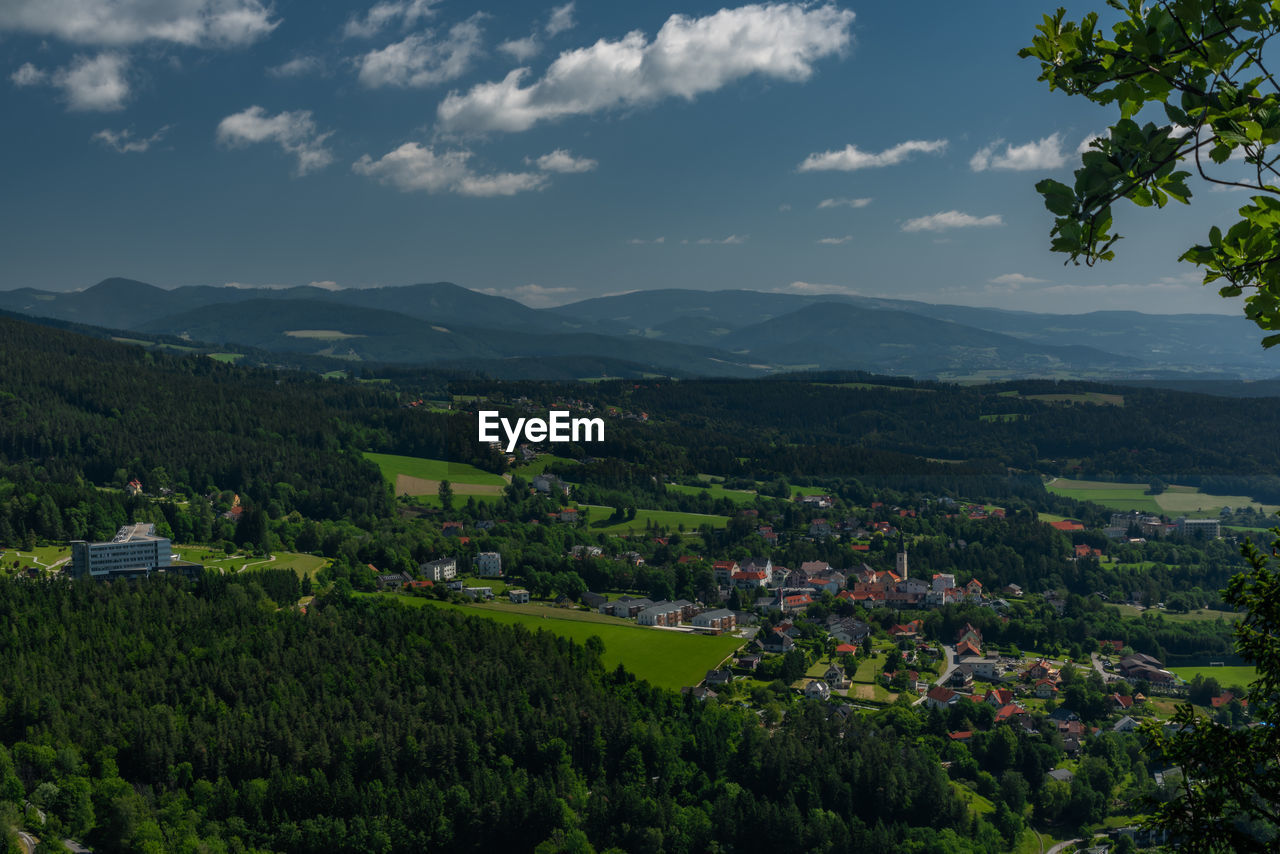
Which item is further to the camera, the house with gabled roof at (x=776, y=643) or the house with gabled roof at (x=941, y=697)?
the house with gabled roof at (x=776, y=643)

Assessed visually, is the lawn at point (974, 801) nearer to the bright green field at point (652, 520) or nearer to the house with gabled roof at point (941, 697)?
the house with gabled roof at point (941, 697)

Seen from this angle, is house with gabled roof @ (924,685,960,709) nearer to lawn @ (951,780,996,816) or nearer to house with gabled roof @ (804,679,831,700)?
house with gabled roof @ (804,679,831,700)

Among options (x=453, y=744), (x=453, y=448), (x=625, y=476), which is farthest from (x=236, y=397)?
(x=453, y=744)

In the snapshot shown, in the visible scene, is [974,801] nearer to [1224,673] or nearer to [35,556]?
[1224,673]

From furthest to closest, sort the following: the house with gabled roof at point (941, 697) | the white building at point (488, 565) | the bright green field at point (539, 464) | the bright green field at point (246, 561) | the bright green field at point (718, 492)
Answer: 1. the bright green field at point (539, 464)
2. the bright green field at point (718, 492)
3. the white building at point (488, 565)
4. the bright green field at point (246, 561)
5. the house with gabled roof at point (941, 697)

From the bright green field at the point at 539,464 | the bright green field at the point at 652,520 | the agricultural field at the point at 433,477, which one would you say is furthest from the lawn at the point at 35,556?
the bright green field at the point at 539,464

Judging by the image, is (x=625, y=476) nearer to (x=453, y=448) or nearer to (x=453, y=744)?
(x=453, y=448)
